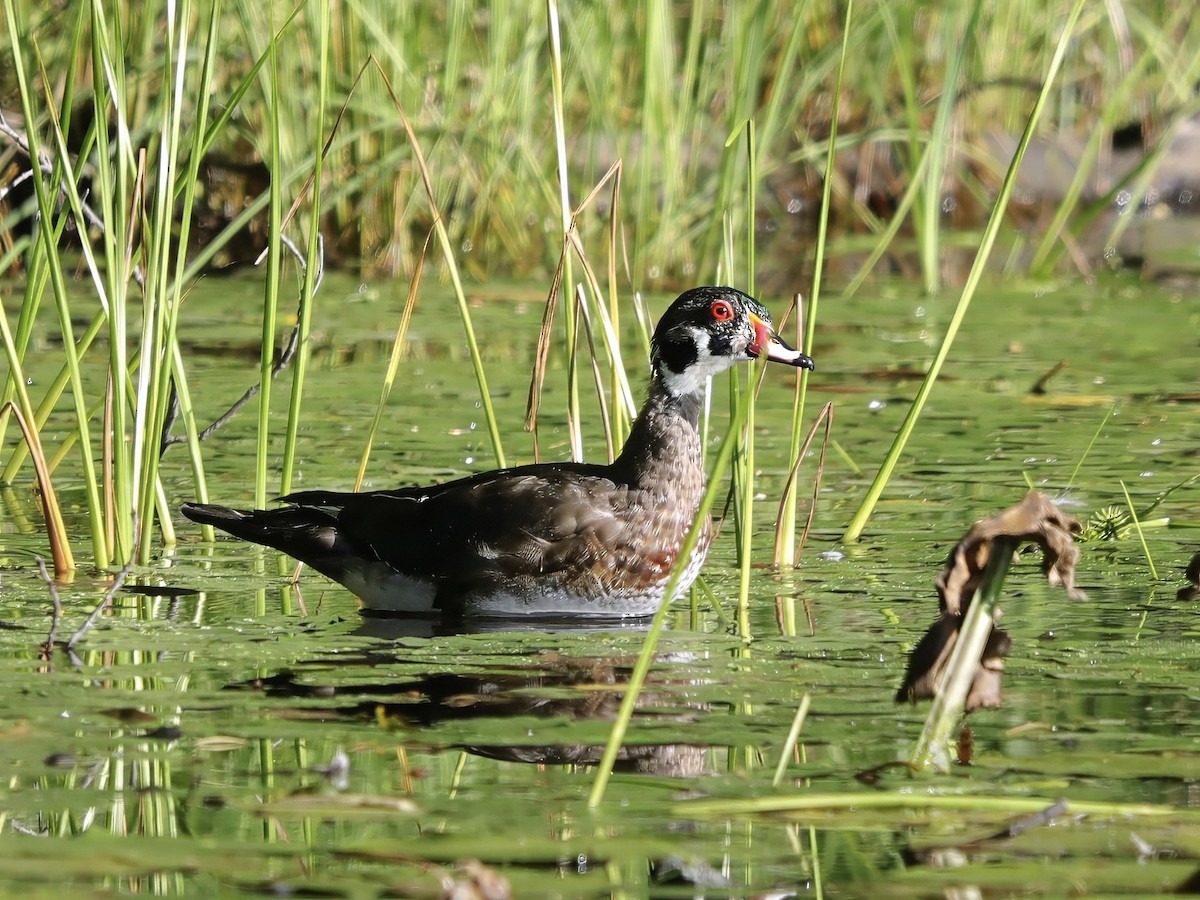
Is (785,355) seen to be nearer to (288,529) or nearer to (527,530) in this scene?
(527,530)

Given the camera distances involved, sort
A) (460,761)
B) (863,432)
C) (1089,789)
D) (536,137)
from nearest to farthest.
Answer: (1089,789) → (460,761) → (863,432) → (536,137)

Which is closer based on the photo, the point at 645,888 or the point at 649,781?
the point at 645,888

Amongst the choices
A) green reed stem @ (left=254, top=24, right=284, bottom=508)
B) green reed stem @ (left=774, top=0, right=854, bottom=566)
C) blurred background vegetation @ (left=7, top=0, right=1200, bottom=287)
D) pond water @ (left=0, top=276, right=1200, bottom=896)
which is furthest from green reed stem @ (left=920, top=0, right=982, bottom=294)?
green reed stem @ (left=254, top=24, right=284, bottom=508)

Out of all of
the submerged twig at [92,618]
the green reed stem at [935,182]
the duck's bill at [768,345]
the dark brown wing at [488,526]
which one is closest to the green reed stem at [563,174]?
the dark brown wing at [488,526]

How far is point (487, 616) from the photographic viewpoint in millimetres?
4797

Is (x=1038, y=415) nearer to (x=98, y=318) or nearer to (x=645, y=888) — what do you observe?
(x=98, y=318)

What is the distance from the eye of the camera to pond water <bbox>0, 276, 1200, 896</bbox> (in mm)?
2795

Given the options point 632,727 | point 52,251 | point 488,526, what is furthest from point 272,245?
point 632,727

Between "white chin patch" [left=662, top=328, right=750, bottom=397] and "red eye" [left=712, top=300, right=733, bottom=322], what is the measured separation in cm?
5

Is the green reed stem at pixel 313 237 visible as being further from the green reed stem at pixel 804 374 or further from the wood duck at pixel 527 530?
the green reed stem at pixel 804 374

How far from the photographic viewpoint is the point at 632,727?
3531 mm

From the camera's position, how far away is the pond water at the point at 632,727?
2.79 metres

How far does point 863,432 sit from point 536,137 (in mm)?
3662

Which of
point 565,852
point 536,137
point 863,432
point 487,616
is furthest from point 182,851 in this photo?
point 536,137
